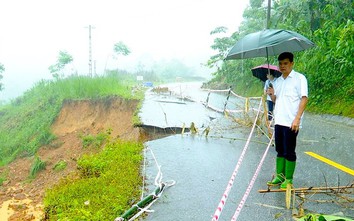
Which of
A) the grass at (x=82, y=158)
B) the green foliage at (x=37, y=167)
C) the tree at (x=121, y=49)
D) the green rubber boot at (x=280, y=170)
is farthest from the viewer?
the tree at (x=121, y=49)

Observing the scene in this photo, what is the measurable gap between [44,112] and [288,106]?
26.6 m

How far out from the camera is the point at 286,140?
446 cm

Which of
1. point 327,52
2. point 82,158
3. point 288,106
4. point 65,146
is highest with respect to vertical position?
point 327,52

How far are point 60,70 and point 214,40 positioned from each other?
2974cm

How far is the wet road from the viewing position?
4.12 meters

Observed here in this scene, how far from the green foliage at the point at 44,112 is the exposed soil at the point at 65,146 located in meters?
0.70

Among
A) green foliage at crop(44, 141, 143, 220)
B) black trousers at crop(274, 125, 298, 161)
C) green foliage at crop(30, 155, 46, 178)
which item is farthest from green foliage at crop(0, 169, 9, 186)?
black trousers at crop(274, 125, 298, 161)

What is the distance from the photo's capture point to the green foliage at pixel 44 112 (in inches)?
899

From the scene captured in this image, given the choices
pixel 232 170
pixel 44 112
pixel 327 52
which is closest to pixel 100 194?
pixel 232 170

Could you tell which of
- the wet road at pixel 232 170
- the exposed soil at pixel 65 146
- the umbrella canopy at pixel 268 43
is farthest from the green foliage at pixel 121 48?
the umbrella canopy at pixel 268 43

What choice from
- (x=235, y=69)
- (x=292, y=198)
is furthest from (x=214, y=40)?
(x=292, y=198)

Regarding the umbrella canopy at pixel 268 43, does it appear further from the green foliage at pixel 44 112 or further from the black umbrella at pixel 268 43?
the green foliage at pixel 44 112

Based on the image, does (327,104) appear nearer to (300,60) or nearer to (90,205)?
(300,60)

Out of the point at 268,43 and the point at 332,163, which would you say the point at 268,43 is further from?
the point at 332,163
